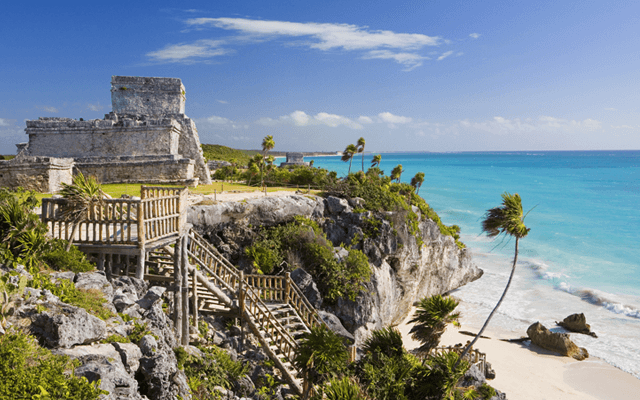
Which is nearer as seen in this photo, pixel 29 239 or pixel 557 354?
pixel 29 239

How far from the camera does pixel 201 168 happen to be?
3095 cm

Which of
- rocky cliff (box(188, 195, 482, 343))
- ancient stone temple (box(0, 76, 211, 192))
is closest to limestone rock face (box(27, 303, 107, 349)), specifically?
rocky cliff (box(188, 195, 482, 343))

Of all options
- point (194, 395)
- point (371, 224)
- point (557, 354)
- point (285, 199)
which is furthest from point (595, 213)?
point (194, 395)

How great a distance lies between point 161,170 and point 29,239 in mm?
18181

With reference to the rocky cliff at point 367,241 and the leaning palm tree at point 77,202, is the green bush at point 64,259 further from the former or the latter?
the rocky cliff at point 367,241

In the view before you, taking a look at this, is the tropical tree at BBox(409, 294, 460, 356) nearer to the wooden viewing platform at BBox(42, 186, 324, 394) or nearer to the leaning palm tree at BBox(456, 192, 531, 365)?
the leaning palm tree at BBox(456, 192, 531, 365)

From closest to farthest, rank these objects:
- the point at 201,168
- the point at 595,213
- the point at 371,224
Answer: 1. the point at 371,224
2. the point at 201,168
3. the point at 595,213

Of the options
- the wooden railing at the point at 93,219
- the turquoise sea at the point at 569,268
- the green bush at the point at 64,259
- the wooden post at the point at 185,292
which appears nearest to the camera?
the green bush at the point at 64,259

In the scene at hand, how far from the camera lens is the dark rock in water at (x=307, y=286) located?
20.3 m

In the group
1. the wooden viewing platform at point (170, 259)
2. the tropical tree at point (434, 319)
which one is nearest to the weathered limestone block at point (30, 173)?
the wooden viewing platform at point (170, 259)

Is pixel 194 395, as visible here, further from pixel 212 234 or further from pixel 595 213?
pixel 595 213

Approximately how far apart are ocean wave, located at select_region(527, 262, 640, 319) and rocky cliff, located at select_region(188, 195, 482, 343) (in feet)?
41.8

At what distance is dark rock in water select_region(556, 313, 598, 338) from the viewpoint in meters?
28.3

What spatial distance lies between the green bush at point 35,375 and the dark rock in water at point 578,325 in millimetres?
31751
